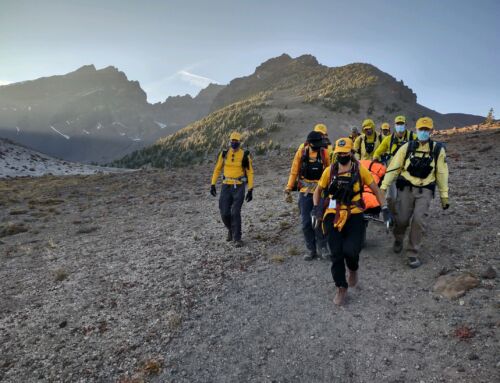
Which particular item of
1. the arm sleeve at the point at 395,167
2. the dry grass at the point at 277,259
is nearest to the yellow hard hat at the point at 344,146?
the arm sleeve at the point at 395,167

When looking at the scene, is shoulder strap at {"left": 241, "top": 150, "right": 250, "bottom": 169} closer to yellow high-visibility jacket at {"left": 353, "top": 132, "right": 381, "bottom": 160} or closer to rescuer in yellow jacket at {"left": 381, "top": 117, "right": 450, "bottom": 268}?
yellow high-visibility jacket at {"left": 353, "top": 132, "right": 381, "bottom": 160}

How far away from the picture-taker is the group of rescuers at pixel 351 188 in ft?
18.9

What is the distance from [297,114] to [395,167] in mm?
42790

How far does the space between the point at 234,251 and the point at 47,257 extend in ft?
19.9

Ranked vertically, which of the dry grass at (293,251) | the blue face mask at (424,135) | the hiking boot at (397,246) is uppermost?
the blue face mask at (424,135)

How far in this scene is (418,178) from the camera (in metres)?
6.83

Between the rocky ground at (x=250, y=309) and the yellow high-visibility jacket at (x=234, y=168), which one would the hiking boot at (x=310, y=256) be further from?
the yellow high-visibility jacket at (x=234, y=168)

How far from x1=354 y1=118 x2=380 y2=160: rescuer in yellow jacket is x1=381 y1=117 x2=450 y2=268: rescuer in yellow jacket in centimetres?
306

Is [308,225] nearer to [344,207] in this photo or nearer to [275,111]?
[344,207]

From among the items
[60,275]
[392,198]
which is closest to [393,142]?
[392,198]

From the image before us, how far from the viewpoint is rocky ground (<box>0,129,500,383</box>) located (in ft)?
16.5

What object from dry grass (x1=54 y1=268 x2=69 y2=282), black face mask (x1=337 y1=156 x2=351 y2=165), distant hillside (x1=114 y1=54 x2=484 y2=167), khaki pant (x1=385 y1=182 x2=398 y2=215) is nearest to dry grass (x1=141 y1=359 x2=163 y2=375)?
black face mask (x1=337 y1=156 x2=351 y2=165)

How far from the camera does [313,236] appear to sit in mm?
8125

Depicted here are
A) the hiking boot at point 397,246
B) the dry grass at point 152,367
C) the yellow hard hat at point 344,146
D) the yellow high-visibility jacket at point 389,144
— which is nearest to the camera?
the dry grass at point 152,367
